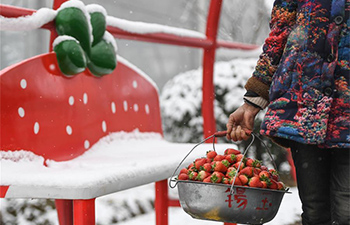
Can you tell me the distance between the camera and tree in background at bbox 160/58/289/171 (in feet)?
15.0

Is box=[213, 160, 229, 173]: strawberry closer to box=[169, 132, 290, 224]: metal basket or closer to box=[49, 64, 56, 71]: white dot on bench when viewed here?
box=[169, 132, 290, 224]: metal basket

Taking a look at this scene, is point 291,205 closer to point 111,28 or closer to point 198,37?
point 198,37

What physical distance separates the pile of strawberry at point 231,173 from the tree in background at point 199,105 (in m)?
2.84

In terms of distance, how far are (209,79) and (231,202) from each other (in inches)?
63.0

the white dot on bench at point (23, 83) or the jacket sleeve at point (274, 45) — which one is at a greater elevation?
the jacket sleeve at point (274, 45)

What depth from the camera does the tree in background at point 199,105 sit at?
459 cm

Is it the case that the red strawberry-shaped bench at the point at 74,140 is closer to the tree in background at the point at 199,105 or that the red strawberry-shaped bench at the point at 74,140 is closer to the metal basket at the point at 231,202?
the metal basket at the point at 231,202

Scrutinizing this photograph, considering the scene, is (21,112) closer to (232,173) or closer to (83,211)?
(83,211)

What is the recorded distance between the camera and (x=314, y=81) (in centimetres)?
144

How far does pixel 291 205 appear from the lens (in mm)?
3715

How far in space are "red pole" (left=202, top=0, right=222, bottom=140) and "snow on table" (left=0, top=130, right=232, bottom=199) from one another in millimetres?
468

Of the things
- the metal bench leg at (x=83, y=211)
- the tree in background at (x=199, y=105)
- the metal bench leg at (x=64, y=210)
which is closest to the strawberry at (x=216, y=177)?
the metal bench leg at (x=83, y=211)

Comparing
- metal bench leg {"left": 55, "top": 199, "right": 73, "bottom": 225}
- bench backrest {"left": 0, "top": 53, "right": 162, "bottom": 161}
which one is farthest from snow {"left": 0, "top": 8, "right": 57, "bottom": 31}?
metal bench leg {"left": 55, "top": 199, "right": 73, "bottom": 225}

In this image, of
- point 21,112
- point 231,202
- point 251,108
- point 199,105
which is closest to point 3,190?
point 21,112
